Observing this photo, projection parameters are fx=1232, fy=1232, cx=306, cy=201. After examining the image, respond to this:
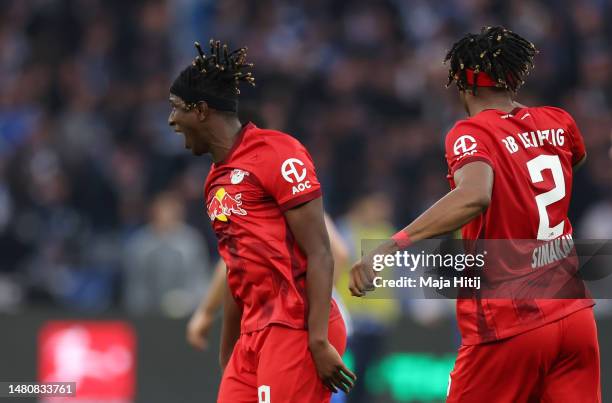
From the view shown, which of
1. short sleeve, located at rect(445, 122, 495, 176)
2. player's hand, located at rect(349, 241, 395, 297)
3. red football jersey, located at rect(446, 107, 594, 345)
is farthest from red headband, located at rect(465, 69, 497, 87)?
player's hand, located at rect(349, 241, 395, 297)

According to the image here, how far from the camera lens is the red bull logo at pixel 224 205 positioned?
518 centimetres

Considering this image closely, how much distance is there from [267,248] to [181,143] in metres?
8.42

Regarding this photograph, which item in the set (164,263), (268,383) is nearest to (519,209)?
(268,383)

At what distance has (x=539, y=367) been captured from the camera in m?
4.83

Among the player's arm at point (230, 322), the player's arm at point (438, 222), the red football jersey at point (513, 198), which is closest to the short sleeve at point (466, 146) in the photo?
the red football jersey at point (513, 198)

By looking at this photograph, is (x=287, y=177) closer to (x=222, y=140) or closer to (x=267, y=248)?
(x=267, y=248)

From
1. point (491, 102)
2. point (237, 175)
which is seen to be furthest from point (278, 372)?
point (491, 102)

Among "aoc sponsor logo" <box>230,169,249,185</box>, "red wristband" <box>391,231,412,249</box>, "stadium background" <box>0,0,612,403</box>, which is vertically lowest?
"red wristband" <box>391,231,412,249</box>

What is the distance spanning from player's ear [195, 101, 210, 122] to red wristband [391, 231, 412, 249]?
120cm

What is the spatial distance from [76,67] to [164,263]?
13.4ft

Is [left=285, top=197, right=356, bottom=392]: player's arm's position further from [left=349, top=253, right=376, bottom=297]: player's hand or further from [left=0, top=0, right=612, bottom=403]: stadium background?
[left=0, top=0, right=612, bottom=403]: stadium background

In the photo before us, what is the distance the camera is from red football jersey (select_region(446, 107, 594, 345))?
4809mm

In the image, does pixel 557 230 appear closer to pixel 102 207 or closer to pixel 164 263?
pixel 164 263

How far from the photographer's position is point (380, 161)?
12375 millimetres
